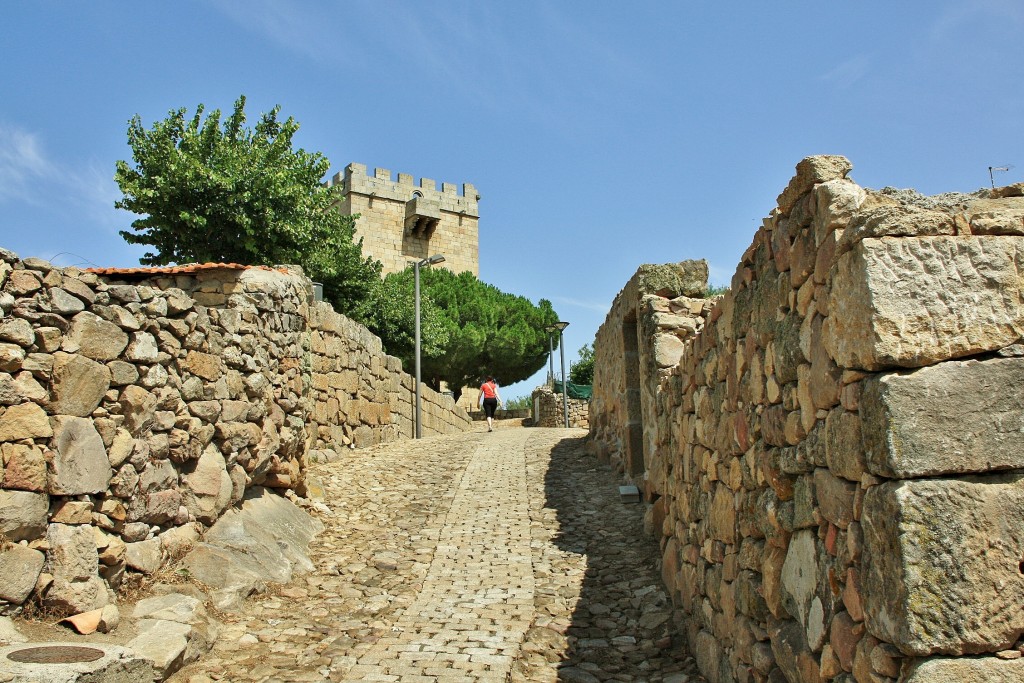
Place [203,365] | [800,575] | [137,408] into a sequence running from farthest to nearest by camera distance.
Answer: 1. [203,365]
2. [137,408]
3. [800,575]

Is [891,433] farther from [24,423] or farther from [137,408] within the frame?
[137,408]

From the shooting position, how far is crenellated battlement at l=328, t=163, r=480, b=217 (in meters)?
40.4

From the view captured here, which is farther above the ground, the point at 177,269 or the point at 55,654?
the point at 177,269

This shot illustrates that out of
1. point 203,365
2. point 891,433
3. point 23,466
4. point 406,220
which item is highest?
point 406,220

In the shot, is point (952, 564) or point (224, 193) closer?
point (952, 564)

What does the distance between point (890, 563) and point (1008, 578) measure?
0.35 metres

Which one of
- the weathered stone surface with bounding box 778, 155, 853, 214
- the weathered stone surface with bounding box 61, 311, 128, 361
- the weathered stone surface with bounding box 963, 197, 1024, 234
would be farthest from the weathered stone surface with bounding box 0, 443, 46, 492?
the weathered stone surface with bounding box 963, 197, 1024, 234

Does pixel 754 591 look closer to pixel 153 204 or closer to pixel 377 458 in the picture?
pixel 377 458

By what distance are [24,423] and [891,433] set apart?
4857mm

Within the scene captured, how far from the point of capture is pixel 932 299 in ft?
8.61

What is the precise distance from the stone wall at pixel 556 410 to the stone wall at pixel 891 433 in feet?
72.7

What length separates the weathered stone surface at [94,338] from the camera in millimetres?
5502

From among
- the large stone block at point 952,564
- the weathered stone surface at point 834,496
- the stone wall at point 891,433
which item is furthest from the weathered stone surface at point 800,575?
the large stone block at point 952,564

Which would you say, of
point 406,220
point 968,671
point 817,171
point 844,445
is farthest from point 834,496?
point 406,220
